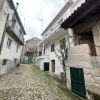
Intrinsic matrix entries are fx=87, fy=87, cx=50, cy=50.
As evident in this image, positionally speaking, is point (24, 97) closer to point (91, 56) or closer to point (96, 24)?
point (91, 56)

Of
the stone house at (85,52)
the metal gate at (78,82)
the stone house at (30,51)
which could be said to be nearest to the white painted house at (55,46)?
the stone house at (85,52)

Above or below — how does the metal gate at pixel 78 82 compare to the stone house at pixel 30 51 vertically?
below

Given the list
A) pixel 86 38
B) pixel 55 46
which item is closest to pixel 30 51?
pixel 55 46

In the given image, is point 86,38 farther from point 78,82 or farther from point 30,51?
point 30,51

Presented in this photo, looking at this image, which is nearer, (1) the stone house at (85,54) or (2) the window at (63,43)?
(1) the stone house at (85,54)

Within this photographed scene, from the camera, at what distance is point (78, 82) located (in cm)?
502

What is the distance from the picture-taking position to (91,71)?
4219 mm

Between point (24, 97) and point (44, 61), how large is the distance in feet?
28.8

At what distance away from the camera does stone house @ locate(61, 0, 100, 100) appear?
13.2 ft

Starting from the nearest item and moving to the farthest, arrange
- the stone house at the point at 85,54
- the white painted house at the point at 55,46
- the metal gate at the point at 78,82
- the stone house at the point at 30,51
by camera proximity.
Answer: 1. the stone house at the point at 85,54
2. the metal gate at the point at 78,82
3. the white painted house at the point at 55,46
4. the stone house at the point at 30,51

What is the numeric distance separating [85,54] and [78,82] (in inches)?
67.0

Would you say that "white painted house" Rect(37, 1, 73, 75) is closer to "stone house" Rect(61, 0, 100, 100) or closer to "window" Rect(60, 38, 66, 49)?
"window" Rect(60, 38, 66, 49)

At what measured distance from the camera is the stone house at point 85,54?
4031 mm

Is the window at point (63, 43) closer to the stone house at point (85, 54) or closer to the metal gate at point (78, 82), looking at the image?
the stone house at point (85, 54)
